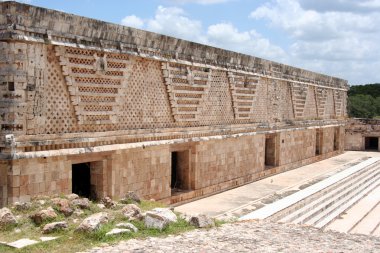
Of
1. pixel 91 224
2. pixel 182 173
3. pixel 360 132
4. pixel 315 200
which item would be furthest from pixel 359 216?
pixel 360 132

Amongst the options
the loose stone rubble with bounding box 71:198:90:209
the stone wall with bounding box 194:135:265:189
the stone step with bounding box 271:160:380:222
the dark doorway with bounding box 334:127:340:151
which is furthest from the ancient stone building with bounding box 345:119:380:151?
the loose stone rubble with bounding box 71:198:90:209

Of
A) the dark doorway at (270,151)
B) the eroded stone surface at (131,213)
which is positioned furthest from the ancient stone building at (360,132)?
the eroded stone surface at (131,213)

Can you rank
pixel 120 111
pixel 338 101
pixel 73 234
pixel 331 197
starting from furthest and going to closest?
pixel 338 101 < pixel 331 197 < pixel 120 111 < pixel 73 234

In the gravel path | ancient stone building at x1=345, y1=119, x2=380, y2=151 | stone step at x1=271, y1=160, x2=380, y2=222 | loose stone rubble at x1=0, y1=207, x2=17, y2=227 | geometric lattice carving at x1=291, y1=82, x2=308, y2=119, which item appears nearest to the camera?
→ the gravel path

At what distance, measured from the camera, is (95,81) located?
754 cm

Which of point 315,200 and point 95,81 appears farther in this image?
point 315,200

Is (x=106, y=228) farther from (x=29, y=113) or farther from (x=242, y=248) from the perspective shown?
(x=29, y=113)

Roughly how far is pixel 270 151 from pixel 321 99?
570 centimetres

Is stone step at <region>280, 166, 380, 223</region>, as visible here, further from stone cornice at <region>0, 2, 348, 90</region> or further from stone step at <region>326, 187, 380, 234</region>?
stone cornice at <region>0, 2, 348, 90</region>

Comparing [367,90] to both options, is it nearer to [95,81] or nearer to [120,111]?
[120,111]

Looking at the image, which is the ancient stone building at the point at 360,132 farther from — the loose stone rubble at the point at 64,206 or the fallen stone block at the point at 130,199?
the loose stone rubble at the point at 64,206

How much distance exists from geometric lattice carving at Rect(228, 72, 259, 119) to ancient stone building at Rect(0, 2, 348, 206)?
3 cm

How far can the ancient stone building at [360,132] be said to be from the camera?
24.6 meters

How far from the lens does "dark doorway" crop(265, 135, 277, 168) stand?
1517cm
